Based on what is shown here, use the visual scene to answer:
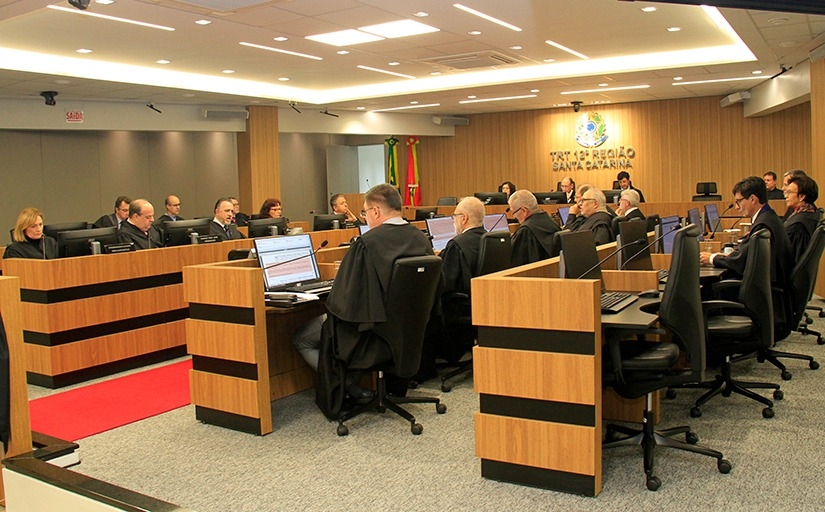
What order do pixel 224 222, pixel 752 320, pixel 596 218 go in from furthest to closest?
pixel 224 222 < pixel 596 218 < pixel 752 320

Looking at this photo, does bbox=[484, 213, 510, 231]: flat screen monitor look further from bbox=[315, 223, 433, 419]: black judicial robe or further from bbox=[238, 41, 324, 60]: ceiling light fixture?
bbox=[315, 223, 433, 419]: black judicial robe

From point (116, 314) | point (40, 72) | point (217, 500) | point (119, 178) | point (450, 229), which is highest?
point (40, 72)

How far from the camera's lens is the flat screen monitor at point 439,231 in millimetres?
7645

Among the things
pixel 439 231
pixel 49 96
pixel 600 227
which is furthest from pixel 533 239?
pixel 49 96

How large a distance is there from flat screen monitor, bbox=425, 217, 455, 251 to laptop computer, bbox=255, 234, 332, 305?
7.76ft

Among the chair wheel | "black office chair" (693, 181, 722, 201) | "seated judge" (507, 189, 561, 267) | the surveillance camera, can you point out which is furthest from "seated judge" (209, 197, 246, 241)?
"black office chair" (693, 181, 722, 201)

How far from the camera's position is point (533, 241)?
6535 millimetres

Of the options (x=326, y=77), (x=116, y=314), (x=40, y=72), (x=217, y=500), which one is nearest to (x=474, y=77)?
(x=326, y=77)

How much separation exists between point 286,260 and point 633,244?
2.30m

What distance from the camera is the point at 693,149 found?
15664 millimetres

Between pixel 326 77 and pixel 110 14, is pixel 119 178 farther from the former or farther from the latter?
pixel 110 14

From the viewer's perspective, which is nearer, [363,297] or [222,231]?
[363,297]

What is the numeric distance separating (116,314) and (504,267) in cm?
313

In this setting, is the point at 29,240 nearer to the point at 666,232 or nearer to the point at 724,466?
the point at 666,232
